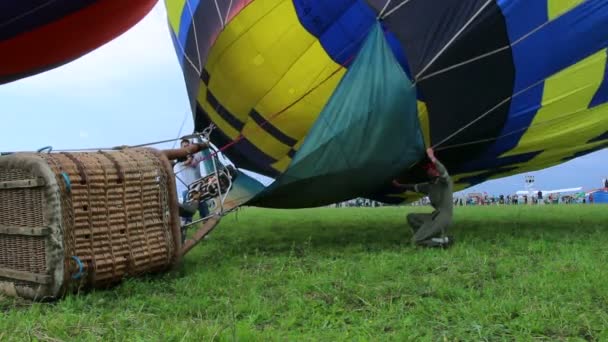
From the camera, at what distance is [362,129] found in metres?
4.58

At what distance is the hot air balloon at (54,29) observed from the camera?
22.3 ft

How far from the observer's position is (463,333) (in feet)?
8.22

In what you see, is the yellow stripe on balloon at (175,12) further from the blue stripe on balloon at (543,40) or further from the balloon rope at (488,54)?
the blue stripe on balloon at (543,40)

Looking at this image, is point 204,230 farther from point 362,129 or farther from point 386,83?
point 386,83

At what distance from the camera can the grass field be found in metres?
2.54

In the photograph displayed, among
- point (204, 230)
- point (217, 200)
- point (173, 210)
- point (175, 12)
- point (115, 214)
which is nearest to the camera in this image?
point (115, 214)

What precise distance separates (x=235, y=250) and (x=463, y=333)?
2.89 meters

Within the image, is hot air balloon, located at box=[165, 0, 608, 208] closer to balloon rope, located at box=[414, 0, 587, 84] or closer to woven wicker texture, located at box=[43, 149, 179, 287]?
balloon rope, located at box=[414, 0, 587, 84]

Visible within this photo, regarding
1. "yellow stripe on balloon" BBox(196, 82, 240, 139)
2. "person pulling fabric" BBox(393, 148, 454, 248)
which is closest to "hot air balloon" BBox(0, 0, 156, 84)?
"yellow stripe on balloon" BBox(196, 82, 240, 139)

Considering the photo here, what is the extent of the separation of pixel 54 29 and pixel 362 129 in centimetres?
460

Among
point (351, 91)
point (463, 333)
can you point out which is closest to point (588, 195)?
point (351, 91)

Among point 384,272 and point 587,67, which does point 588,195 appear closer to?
point 587,67

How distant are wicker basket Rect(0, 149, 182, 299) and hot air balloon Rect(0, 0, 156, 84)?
3.69 m

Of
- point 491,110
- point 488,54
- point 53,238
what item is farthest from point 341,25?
point 53,238
